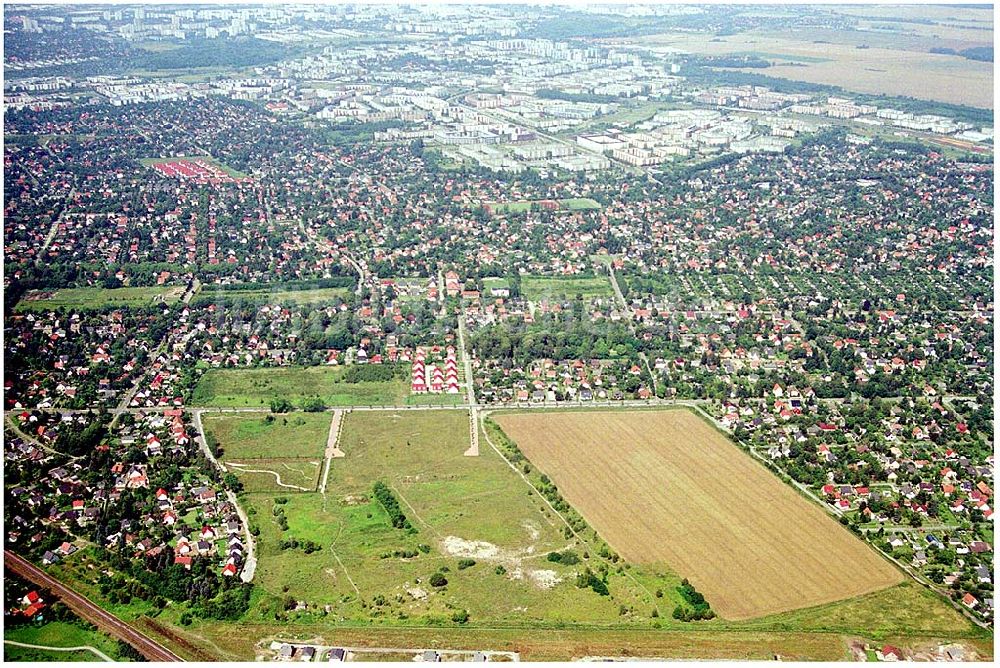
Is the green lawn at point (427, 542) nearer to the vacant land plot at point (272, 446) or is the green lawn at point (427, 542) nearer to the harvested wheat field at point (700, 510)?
the vacant land plot at point (272, 446)

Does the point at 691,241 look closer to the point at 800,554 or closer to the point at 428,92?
the point at 800,554

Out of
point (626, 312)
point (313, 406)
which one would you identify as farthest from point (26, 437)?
point (626, 312)

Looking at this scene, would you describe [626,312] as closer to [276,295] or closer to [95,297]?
[276,295]

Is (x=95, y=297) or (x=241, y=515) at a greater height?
(x=241, y=515)

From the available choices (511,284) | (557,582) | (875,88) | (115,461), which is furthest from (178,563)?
(875,88)

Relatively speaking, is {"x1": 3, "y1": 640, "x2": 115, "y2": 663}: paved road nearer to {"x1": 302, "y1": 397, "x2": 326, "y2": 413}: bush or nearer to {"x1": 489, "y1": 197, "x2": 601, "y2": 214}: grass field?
{"x1": 302, "y1": 397, "x2": 326, "y2": 413}: bush

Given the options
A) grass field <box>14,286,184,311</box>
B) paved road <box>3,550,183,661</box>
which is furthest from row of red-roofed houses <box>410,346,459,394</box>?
paved road <box>3,550,183,661</box>

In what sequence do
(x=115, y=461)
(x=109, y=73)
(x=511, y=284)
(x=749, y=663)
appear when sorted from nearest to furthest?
(x=749, y=663) < (x=115, y=461) < (x=511, y=284) < (x=109, y=73)
